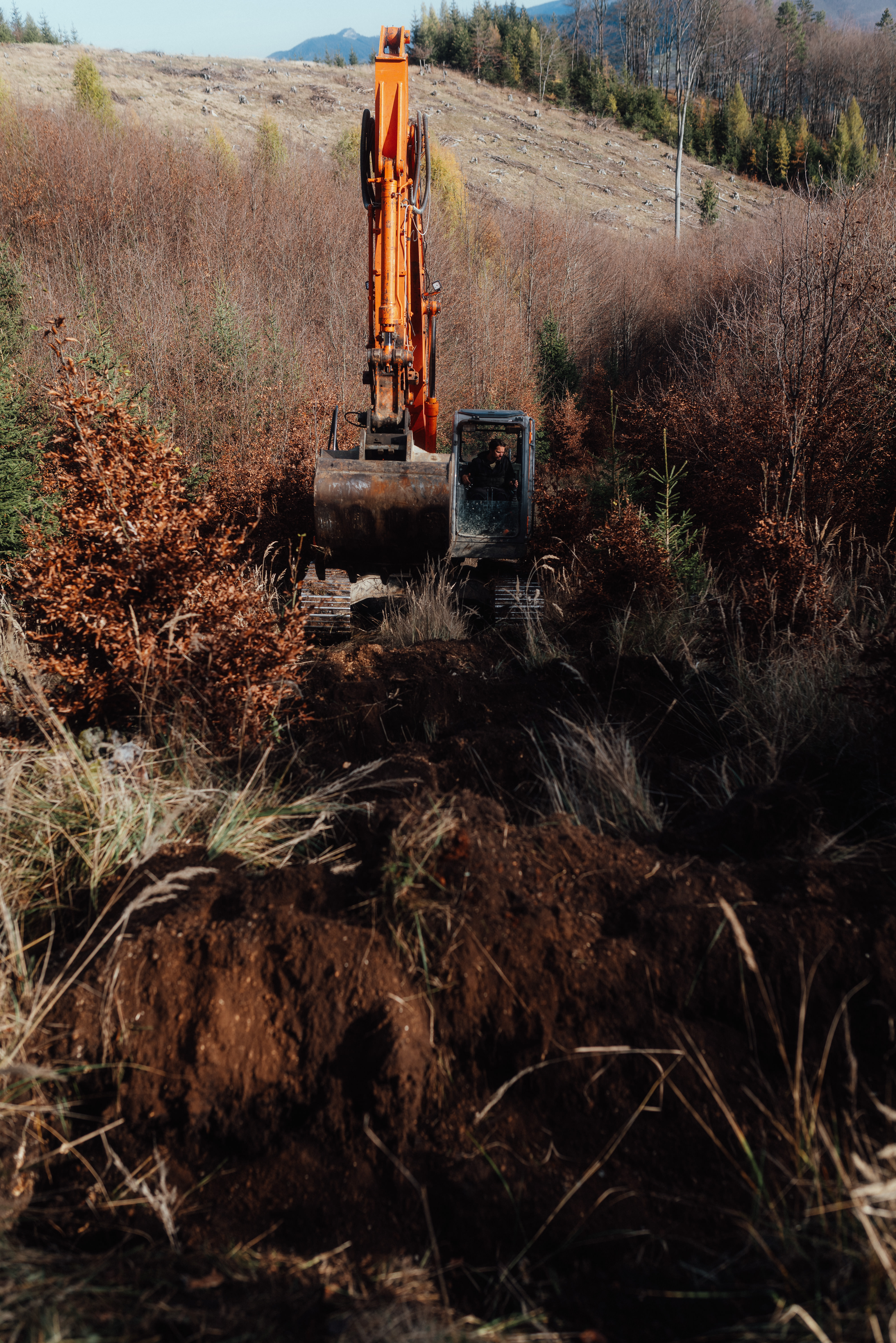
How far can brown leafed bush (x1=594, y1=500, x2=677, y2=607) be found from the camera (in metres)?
7.23

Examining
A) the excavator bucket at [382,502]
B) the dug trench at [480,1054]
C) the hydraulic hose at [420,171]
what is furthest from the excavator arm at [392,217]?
the dug trench at [480,1054]

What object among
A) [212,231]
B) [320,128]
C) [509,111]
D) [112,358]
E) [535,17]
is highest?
[535,17]

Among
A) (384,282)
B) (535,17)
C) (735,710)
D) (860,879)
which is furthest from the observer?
(535,17)

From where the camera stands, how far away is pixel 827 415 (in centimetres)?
883

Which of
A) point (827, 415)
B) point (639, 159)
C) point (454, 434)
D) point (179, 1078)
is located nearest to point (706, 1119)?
point (179, 1078)

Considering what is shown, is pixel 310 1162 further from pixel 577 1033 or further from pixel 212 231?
pixel 212 231

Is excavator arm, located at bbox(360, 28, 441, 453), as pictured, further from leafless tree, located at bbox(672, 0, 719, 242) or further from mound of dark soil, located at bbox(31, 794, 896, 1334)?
leafless tree, located at bbox(672, 0, 719, 242)

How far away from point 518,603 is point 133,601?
14.8 ft

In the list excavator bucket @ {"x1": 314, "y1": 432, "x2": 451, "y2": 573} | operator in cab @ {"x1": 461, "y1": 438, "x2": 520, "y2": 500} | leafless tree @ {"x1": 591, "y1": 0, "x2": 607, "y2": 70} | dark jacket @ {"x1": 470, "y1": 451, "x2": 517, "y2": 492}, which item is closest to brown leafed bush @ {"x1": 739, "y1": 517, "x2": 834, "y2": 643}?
excavator bucket @ {"x1": 314, "y1": 432, "x2": 451, "y2": 573}

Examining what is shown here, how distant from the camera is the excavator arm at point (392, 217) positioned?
7.67 meters

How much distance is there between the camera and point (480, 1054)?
2434 mm

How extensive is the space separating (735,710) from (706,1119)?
313cm

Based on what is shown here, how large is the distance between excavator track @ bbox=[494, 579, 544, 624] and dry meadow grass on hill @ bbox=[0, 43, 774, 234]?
3485cm

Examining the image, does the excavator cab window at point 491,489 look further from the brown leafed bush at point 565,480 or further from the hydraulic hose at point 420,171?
the hydraulic hose at point 420,171
